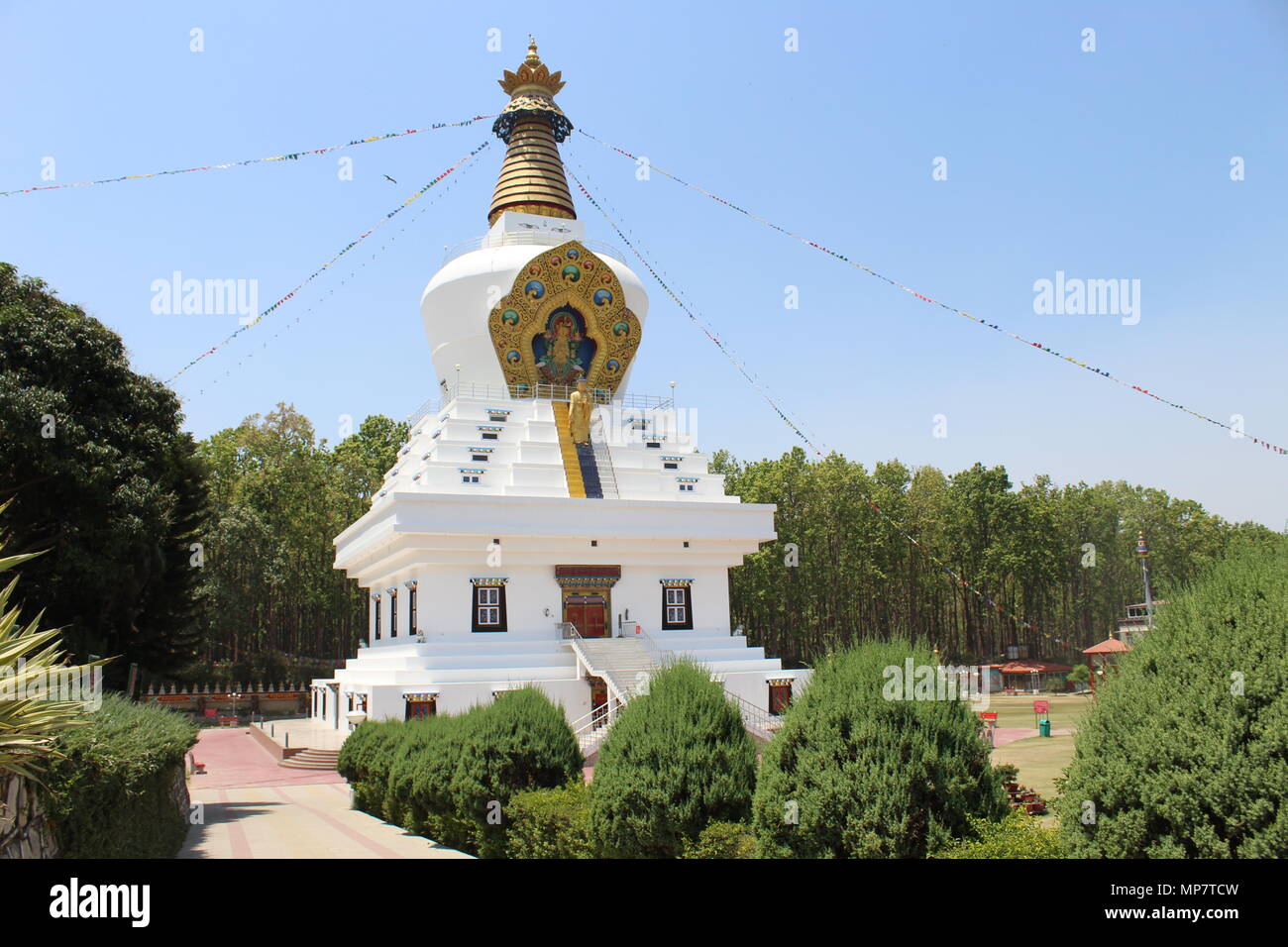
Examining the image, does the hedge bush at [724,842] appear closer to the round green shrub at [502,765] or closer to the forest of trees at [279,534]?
the round green shrub at [502,765]

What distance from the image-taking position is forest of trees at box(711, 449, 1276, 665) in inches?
2042

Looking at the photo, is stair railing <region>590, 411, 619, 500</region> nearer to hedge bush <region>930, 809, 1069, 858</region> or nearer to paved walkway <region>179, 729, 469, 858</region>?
paved walkway <region>179, 729, 469, 858</region>

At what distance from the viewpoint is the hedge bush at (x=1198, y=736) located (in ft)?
20.0

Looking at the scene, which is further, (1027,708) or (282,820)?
(1027,708)

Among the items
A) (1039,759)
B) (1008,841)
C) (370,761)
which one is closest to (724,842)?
(1008,841)

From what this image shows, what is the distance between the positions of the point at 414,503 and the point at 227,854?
11464mm

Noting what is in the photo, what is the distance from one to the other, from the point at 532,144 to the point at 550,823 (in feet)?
90.6

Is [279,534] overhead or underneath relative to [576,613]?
overhead

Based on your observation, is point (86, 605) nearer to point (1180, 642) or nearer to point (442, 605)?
point (442, 605)

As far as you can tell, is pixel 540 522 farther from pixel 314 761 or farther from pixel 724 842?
pixel 724 842

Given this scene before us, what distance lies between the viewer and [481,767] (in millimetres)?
12961

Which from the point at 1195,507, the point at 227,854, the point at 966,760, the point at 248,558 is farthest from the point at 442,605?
the point at 1195,507

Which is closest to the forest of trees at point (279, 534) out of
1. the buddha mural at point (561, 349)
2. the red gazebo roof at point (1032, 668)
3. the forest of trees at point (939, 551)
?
the forest of trees at point (939, 551)
